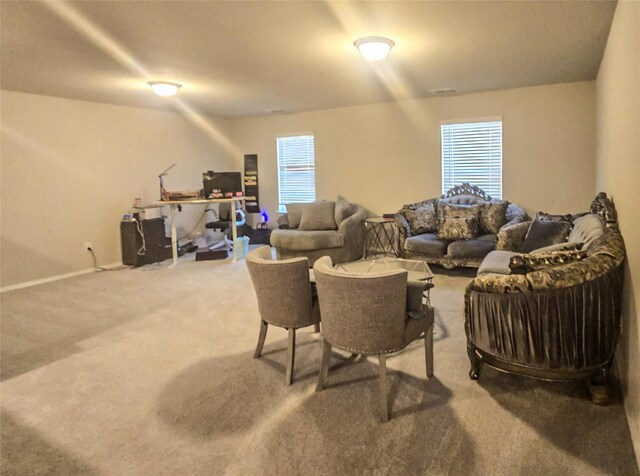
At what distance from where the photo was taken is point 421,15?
121 inches

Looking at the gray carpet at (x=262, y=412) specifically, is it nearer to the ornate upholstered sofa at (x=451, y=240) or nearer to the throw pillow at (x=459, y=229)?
the ornate upholstered sofa at (x=451, y=240)

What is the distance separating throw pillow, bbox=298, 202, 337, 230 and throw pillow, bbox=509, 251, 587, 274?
153 inches

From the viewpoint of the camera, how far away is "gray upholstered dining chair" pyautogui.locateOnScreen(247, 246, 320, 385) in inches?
110

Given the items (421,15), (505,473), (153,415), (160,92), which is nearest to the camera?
(505,473)

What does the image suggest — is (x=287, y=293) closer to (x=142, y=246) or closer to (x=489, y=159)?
(x=142, y=246)

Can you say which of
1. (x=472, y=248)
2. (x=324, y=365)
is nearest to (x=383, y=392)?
(x=324, y=365)

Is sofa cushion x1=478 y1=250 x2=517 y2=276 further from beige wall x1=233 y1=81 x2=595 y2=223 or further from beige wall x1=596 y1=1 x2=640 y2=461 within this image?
beige wall x1=233 y1=81 x2=595 y2=223

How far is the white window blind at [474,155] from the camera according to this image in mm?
6242

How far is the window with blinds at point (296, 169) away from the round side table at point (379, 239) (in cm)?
139

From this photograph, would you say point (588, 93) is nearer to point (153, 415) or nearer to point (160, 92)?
point (160, 92)

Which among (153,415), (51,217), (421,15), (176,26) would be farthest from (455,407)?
(51,217)

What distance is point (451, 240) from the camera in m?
5.49

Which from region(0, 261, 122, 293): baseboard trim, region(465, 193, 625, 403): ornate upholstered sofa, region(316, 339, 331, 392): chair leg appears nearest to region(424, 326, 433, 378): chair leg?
region(465, 193, 625, 403): ornate upholstered sofa

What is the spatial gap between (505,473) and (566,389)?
3.16ft
